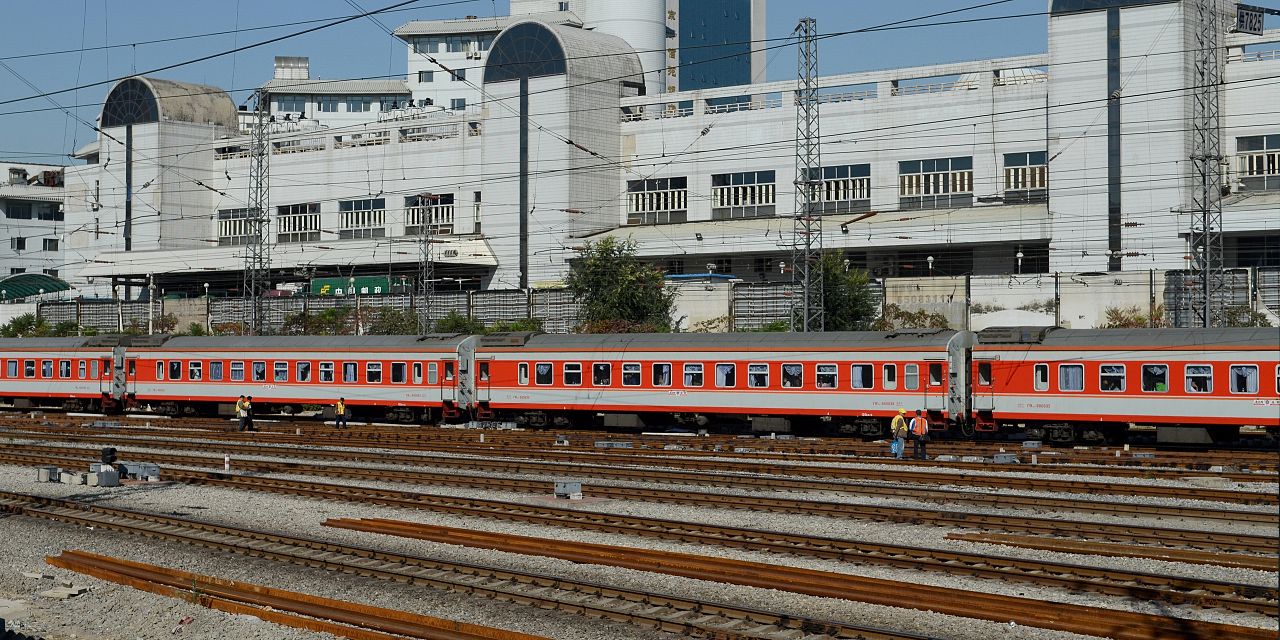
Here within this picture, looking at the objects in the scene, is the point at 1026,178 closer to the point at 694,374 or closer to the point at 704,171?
the point at 704,171

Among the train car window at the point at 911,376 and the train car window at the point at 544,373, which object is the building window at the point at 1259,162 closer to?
the train car window at the point at 911,376

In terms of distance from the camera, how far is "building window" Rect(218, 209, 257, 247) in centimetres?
10369

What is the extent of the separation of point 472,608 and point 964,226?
195ft

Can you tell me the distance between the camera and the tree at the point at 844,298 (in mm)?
63031

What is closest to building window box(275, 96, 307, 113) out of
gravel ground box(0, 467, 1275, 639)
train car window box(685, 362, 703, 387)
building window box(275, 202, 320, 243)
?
building window box(275, 202, 320, 243)

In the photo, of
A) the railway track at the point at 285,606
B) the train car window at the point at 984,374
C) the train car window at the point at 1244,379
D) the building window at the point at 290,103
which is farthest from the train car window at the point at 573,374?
the building window at the point at 290,103

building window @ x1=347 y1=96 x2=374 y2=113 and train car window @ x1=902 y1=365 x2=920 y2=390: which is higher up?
building window @ x1=347 y1=96 x2=374 y2=113

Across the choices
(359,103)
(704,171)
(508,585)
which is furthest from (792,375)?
(359,103)

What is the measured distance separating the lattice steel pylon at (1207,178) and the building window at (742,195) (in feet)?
84.1

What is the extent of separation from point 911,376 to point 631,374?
372 inches

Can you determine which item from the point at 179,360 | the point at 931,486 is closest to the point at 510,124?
the point at 179,360

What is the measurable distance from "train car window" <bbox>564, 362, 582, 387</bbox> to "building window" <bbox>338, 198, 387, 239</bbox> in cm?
5418

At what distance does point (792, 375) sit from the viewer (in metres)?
40.9

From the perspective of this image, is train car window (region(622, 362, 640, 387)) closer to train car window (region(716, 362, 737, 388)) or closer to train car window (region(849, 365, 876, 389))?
train car window (region(716, 362, 737, 388))
